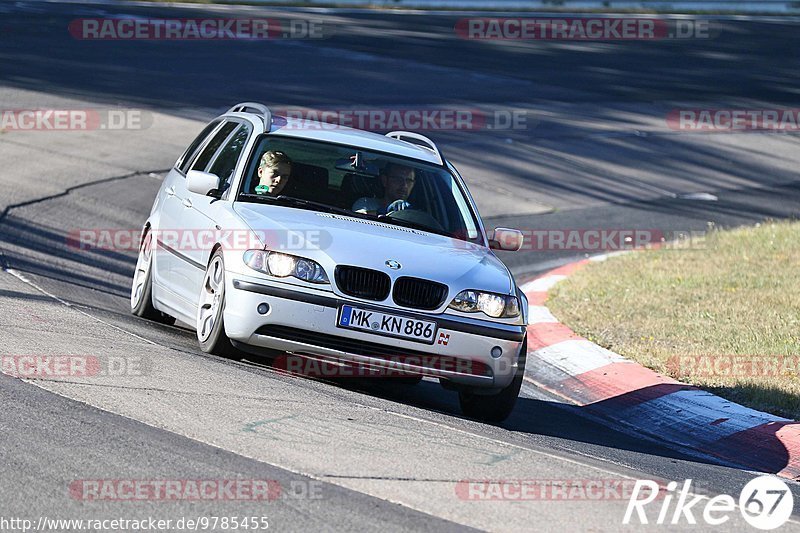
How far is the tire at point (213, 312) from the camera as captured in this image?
7402mm

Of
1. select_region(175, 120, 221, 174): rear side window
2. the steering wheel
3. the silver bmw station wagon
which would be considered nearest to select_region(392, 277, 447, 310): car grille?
the silver bmw station wagon

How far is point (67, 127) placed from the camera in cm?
1727

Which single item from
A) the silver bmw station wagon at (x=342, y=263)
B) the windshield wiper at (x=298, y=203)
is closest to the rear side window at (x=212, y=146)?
the silver bmw station wagon at (x=342, y=263)

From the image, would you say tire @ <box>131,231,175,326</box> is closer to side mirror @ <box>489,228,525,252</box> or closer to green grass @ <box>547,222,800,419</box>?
side mirror @ <box>489,228,525,252</box>

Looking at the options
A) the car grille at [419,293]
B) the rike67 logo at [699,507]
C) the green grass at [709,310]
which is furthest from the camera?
the green grass at [709,310]

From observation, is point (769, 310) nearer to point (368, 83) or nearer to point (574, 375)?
point (574, 375)

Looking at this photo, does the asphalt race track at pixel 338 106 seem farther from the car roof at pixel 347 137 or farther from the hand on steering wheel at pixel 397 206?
the car roof at pixel 347 137

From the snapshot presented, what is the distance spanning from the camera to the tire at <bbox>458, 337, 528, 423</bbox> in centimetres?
744

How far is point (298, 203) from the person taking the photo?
315 inches

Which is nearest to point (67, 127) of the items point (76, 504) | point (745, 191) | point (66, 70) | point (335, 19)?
point (66, 70)

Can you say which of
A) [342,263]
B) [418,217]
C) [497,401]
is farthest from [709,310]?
[342,263]

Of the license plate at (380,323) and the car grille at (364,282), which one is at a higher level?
the car grille at (364,282)

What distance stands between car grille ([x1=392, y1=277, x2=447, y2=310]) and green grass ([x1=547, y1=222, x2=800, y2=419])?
246 centimetres

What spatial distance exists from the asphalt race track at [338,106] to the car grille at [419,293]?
0.60 metres
